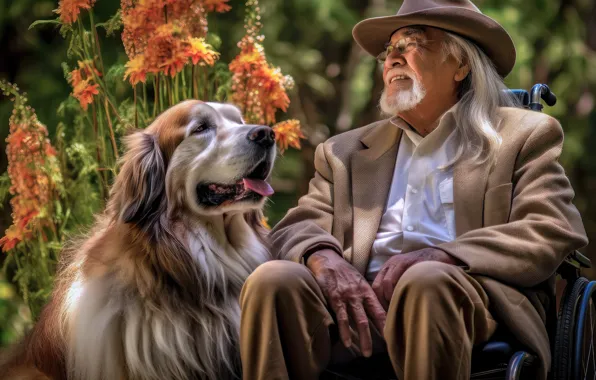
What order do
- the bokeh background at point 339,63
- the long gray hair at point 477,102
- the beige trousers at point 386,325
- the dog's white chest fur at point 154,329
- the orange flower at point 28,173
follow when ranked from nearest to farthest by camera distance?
1. the beige trousers at point 386,325
2. the dog's white chest fur at point 154,329
3. the long gray hair at point 477,102
4. the orange flower at point 28,173
5. the bokeh background at point 339,63

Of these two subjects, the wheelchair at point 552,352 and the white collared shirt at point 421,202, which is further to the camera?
the white collared shirt at point 421,202

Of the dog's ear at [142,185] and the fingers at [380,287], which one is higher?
the dog's ear at [142,185]

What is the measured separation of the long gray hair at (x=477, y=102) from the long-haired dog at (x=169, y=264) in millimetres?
629

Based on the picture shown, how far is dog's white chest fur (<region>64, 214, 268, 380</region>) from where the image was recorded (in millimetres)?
2518

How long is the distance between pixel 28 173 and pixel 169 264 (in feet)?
3.23

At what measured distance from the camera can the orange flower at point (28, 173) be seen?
10.6 ft

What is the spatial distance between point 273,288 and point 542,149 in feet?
3.04

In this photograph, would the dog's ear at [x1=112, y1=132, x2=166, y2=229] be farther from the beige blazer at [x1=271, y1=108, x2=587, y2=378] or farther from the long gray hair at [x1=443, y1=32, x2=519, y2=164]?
the long gray hair at [x1=443, y1=32, x2=519, y2=164]

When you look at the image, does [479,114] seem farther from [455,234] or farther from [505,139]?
[455,234]

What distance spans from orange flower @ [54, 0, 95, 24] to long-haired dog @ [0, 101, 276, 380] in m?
0.60

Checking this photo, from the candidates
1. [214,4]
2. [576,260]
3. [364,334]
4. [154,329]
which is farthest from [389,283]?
[214,4]

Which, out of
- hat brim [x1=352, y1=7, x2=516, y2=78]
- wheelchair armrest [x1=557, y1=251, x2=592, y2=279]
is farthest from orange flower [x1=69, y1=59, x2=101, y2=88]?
wheelchair armrest [x1=557, y1=251, x2=592, y2=279]

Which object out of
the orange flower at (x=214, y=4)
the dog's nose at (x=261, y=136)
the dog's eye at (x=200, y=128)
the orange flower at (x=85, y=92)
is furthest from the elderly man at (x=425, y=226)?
the orange flower at (x=85, y=92)

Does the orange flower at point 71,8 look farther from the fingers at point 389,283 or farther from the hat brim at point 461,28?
the fingers at point 389,283
